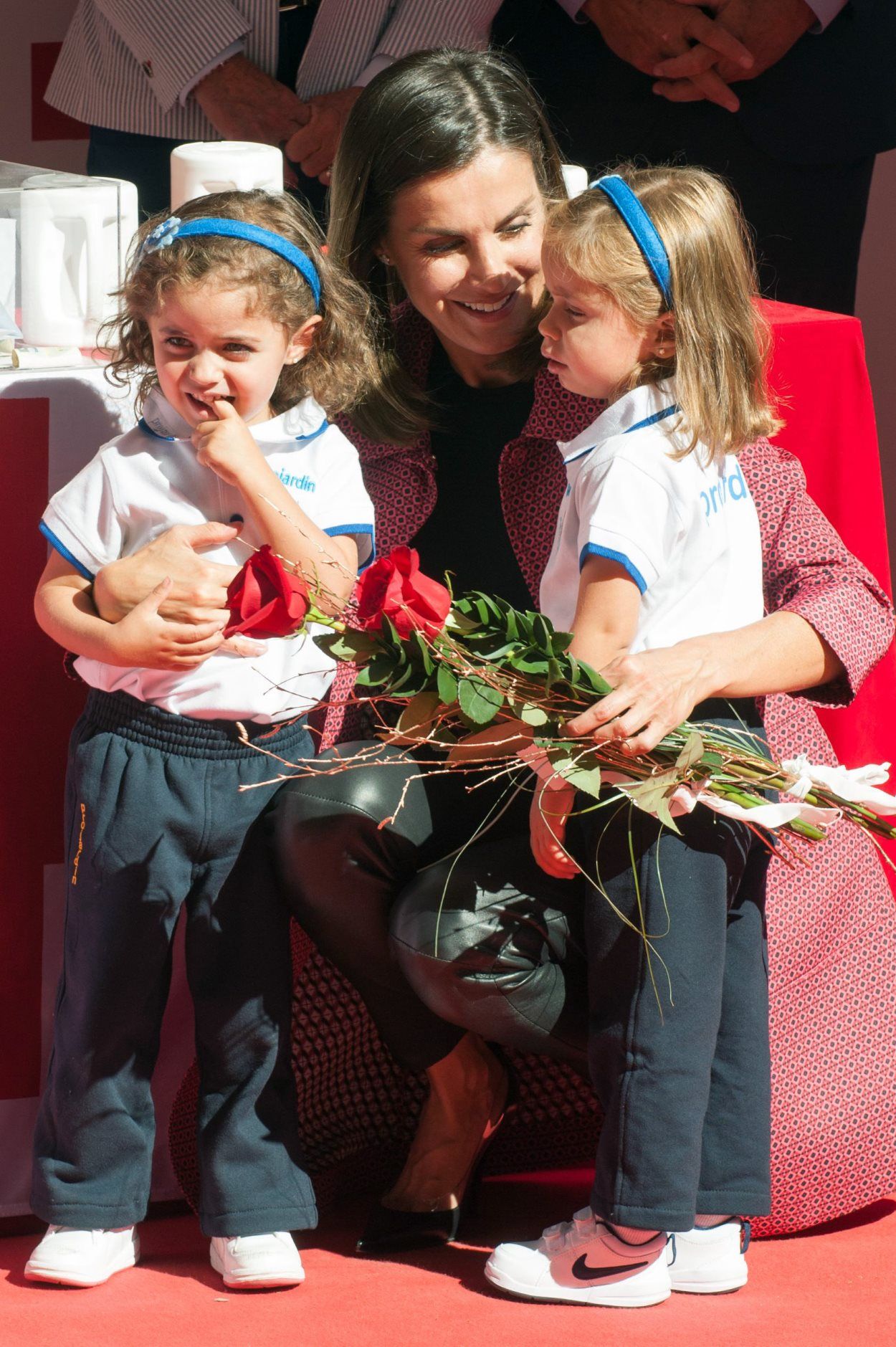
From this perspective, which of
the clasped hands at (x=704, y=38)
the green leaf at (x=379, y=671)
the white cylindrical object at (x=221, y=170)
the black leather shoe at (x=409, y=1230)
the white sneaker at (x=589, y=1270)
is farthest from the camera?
the clasped hands at (x=704, y=38)

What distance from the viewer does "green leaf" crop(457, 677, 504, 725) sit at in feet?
4.97

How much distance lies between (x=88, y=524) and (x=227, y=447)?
17 cm

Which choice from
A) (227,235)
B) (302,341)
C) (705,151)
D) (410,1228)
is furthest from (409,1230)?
(705,151)

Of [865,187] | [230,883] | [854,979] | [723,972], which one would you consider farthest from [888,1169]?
[865,187]

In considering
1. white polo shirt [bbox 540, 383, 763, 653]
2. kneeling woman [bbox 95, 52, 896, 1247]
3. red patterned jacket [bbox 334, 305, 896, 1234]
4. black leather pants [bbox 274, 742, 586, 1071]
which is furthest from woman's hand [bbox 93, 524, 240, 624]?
red patterned jacket [bbox 334, 305, 896, 1234]

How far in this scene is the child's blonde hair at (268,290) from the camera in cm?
167

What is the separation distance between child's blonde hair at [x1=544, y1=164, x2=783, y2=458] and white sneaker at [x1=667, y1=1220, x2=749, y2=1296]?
794 mm

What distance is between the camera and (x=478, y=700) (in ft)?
5.00

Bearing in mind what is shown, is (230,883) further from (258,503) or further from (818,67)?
(818,67)

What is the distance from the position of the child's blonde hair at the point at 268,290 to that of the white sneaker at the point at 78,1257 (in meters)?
0.87

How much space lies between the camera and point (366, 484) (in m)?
1.98

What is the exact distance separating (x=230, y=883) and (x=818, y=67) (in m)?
1.87

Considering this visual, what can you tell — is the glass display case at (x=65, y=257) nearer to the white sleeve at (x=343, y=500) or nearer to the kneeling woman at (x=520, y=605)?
the kneeling woman at (x=520, y=605)

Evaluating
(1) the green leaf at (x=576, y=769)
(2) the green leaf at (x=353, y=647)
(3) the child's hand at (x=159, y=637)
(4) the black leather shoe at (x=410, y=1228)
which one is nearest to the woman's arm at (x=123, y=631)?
(3) the child's hand at (x=159, y=637)
